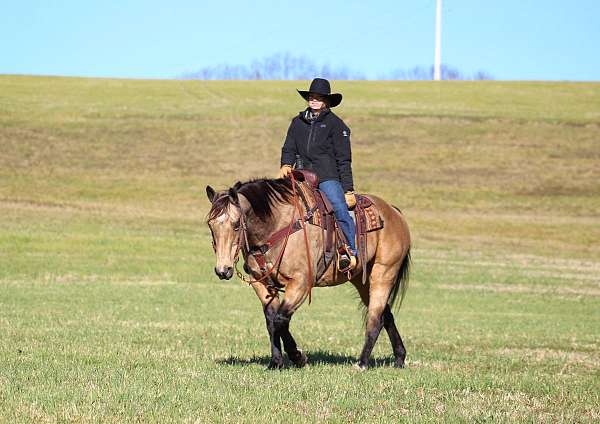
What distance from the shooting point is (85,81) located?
81688 mm

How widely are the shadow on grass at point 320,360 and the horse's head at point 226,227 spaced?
6.28 ft

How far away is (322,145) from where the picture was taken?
1105 centimetres

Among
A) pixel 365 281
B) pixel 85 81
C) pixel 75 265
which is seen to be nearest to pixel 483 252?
pixel 75 265

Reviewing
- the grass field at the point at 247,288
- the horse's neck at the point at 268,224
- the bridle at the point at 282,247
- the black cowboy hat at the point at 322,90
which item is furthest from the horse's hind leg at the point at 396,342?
the black cowboy hat at the point at 322,90

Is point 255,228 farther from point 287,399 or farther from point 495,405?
point 495,405

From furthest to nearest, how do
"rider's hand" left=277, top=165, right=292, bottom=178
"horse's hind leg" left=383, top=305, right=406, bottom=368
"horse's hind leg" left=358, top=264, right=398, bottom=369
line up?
"horse's hind leg" left=383, top=305, right=406, bottom=368
"horse's hind leg" left=358, top=264, right=398, bottom=369
"rider's hand" left=277, top=165, right=292, bottom=178

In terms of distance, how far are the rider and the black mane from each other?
0.32m

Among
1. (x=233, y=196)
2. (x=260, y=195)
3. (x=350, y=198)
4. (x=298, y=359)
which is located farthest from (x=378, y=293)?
(x=233, y=196)

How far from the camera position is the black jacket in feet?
36.2

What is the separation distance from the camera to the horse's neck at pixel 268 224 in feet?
33.5

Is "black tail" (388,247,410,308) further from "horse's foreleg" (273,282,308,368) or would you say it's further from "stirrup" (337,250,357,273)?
"horse's foreleg" (273,282,308,368)

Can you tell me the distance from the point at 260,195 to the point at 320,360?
2.84 metres

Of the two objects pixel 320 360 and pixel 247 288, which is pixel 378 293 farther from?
pixel 247 288

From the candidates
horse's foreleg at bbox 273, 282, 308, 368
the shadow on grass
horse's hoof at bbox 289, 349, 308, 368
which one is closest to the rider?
horse's foreleg at bbox 273, 282, 308, 368
